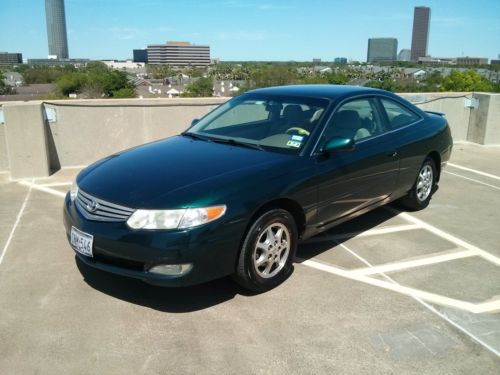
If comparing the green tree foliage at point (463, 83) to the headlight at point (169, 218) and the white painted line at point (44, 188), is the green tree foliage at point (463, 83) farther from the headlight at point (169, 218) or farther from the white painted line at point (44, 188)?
the headlight at point (169, 218)

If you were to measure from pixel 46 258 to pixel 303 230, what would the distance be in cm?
240

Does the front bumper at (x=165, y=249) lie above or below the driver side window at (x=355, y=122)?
below

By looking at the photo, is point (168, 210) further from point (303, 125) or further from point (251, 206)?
point (303, 125)

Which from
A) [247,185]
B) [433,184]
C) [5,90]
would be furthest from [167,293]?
[5,90]

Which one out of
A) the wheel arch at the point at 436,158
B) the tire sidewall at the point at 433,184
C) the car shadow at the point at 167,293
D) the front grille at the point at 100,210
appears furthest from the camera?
the wheel arch at the point at 436,158

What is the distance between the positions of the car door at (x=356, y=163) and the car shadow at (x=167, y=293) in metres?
1.05

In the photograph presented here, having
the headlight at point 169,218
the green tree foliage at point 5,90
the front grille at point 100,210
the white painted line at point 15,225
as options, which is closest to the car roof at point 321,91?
the headlight at point 169,218

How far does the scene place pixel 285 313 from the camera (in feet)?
11.5

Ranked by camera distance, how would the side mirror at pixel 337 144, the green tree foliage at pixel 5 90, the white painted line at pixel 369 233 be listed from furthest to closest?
the green tree foliage at pixel 5 90, the white painted line at pixel 369 233, the side mirror at pixel 337 144

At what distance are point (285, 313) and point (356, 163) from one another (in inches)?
65.3

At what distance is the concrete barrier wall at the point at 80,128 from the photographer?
7.18 metres

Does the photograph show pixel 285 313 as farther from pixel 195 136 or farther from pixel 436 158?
pixel 436 158

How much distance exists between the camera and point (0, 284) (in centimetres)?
394

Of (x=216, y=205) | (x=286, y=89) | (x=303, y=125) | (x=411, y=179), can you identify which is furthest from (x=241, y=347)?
(x=411, y=179)
